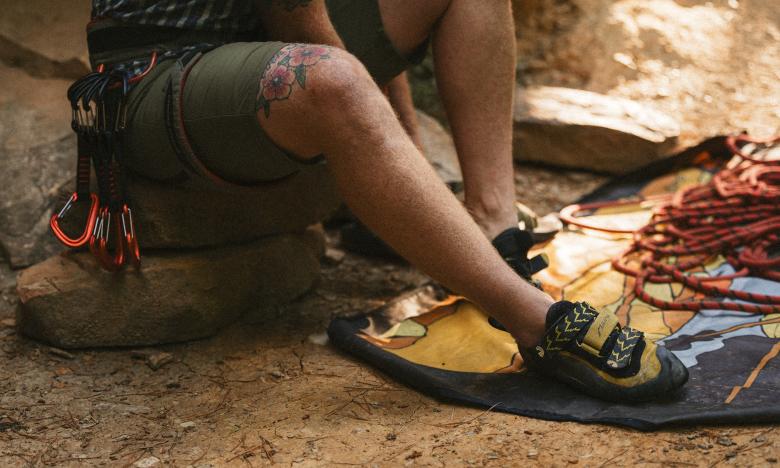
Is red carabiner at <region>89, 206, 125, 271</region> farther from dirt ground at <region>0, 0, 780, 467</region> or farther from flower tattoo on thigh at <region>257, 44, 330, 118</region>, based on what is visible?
flower tattoo on thigh at <region>257, 44, 330, 118</region>

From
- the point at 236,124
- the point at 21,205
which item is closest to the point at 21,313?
the point at 21,205

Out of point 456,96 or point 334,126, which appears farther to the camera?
point 456,96

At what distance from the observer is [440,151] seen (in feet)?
8.62

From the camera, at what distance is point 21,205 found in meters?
2.13

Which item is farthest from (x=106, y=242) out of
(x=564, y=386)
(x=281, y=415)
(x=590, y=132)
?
(x=590, y=132)

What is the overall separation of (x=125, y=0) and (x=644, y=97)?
2447mm

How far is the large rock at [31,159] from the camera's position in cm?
210

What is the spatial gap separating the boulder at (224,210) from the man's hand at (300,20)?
0.89 ft

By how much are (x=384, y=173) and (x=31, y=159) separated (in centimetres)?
134

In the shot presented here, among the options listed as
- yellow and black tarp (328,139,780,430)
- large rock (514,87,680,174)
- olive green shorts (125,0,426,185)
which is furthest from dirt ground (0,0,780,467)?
large rock (514,87,680,174)

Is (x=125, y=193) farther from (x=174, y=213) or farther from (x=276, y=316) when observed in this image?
(x=276, y=316)

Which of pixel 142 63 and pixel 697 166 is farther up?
pixel 142 63

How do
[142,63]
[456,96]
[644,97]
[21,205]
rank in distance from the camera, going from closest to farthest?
[142,63] → [456,96] → [21,205] → [644,97]

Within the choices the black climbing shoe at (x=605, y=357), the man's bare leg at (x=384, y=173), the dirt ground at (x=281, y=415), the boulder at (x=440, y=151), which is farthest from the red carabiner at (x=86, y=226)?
the boulder at (x=440, y=151)
